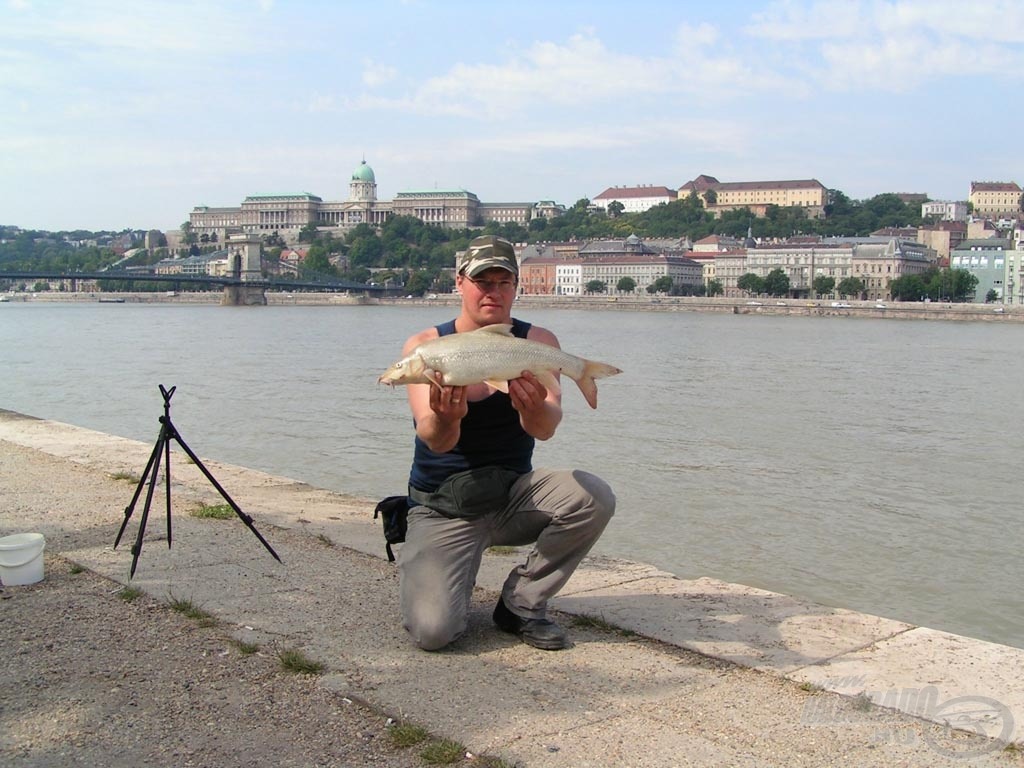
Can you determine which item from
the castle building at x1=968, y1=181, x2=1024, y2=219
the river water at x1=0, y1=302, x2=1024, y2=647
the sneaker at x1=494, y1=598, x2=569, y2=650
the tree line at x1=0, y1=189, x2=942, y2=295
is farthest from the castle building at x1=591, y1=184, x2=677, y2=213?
the sneaker at x1=494, y1=598, x2=569, y2=650

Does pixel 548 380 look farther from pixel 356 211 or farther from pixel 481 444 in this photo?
pixel 356 211

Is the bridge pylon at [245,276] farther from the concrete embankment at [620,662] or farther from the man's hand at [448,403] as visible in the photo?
the man's hand at [448,403]

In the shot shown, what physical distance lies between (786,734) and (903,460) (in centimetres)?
1111

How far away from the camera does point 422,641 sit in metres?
3.32

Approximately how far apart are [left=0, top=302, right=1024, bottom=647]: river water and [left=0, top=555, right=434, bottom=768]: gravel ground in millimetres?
4166

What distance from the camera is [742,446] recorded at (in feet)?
45.6

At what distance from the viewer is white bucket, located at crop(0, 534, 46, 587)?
389cm

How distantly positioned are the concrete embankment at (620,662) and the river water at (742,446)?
2.72 meters

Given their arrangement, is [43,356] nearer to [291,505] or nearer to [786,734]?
[291,505]

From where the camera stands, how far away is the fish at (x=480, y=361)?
3096 millimetres

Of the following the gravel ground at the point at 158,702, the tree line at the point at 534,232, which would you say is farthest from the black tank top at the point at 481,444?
the tree line at the point at 534,232

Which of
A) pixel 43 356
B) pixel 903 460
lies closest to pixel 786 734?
pixel 903 460

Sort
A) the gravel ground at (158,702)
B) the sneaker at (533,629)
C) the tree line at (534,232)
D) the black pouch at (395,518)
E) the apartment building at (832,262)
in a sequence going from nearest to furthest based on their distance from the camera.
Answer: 1. the gravel ground at (158,702)
2. the sneaker at (533,629)
3. the black pouch at (395,518)
4. the apartment building at (832,262)
5. the tree line at (534,232)

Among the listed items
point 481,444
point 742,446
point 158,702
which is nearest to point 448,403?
point 481,444
